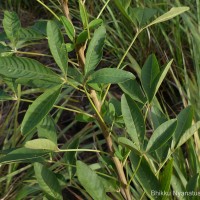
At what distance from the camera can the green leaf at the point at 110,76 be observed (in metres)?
0.62

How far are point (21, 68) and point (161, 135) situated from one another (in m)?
0.26

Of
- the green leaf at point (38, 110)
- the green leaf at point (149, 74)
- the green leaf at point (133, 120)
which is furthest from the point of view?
the green leaf at point (149, 74)

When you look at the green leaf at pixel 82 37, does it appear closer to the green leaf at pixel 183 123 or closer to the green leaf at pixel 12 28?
the green leaf at pixel 12 28

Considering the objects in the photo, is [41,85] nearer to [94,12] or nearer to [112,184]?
[112,184]

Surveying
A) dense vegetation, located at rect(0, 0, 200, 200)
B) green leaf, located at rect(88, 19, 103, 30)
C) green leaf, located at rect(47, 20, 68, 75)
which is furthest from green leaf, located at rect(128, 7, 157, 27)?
green leaf, located at rect(47, 20, 68, 75)

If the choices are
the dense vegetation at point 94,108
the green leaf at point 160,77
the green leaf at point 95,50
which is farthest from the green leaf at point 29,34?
the green leaf at point 160,77

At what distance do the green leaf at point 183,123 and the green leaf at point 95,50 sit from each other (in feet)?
0.79

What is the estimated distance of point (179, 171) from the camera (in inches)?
51.4

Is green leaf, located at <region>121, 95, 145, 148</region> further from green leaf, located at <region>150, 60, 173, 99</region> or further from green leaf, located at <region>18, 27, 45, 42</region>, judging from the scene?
green leaf, located at <region>18, 27, 45, 42</region>

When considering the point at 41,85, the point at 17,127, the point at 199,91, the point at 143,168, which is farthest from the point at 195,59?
the point at 41,85

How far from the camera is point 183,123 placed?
818mm

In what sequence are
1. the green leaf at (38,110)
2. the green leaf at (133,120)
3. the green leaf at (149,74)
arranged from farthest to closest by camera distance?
the green leaf at (149,74) → the green leaf at (133,120) → the green leaf at (38,110)

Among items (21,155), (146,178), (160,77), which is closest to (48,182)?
(21,155)

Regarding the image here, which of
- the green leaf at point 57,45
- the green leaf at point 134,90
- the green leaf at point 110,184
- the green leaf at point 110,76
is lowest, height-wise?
the green leaf at point 110,184
